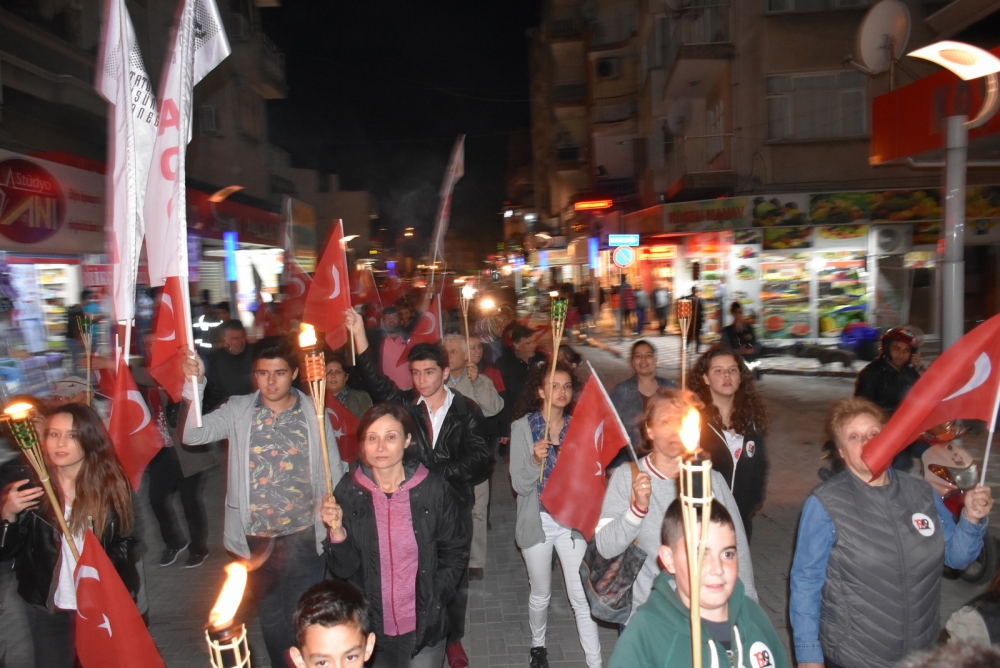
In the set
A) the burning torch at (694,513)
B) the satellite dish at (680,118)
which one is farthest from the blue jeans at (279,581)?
the satellite dish at (680,118)

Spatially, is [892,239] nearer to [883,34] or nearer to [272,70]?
[883,34]

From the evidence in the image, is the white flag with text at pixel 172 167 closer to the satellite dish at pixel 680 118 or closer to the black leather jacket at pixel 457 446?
the black leather jacket at pixel 457 446

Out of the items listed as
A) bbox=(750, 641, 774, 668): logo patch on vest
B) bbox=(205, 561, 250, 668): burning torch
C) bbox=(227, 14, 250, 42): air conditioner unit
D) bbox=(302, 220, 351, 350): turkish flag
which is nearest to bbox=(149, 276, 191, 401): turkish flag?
bbox=(302, 220, 351, 350): turkish flag

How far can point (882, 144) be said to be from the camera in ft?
29.3

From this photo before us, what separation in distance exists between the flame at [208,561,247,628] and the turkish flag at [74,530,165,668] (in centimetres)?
154

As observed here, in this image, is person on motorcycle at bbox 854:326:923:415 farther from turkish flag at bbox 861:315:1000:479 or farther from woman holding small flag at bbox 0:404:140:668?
woman holding small flag at bbox 0:404:140:668

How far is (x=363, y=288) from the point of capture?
13.4 meters

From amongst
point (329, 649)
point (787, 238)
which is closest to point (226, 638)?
point (329, 649)

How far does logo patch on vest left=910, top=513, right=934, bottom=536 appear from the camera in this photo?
3.01 m

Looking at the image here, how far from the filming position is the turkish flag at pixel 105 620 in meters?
3.23

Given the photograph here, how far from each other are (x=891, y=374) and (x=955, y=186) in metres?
1.71

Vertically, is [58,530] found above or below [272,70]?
below

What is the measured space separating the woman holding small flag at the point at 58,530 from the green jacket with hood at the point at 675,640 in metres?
2.65

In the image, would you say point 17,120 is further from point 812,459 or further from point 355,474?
point 812,459
